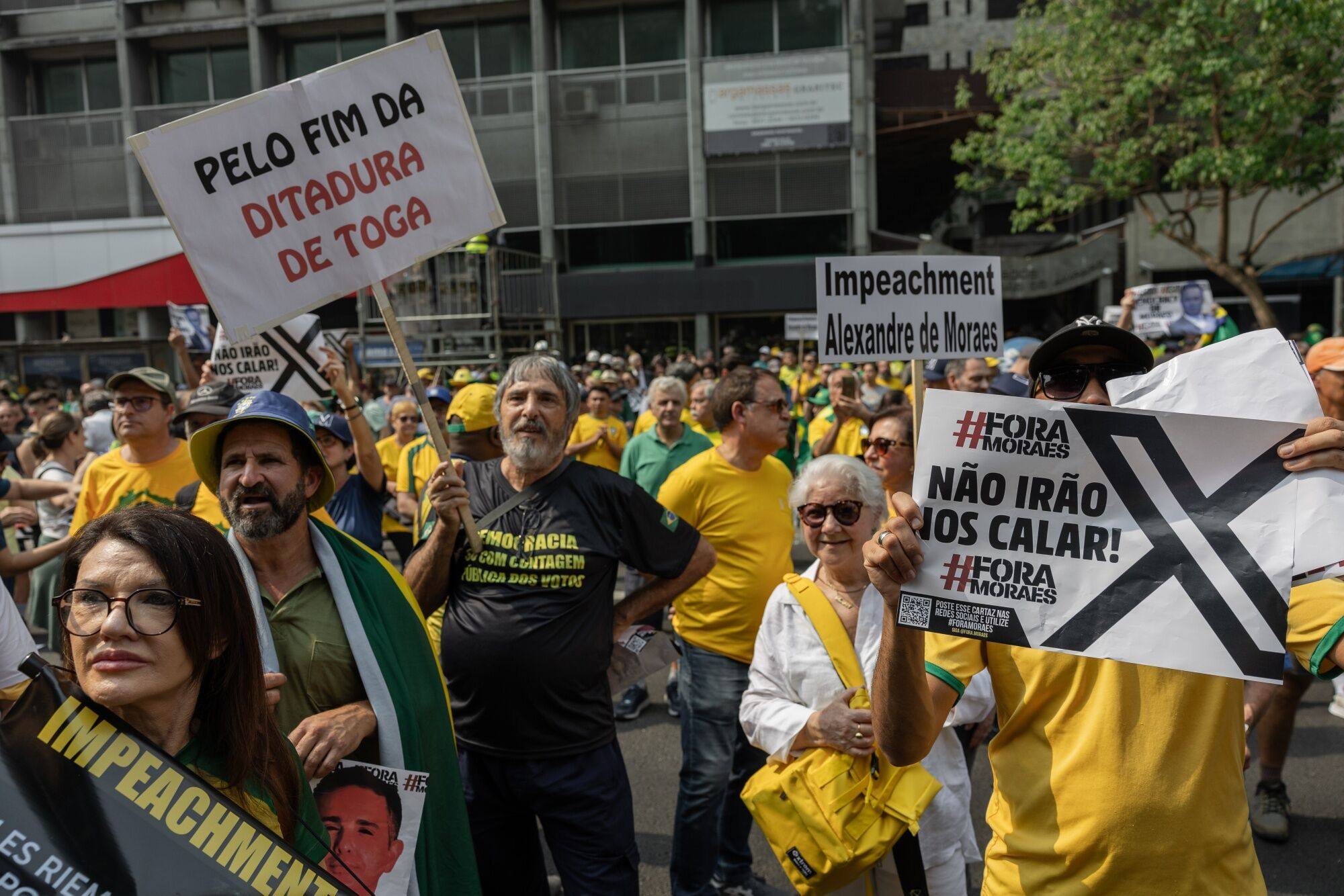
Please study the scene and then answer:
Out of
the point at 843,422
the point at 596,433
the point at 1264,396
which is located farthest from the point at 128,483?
the point at 843,422

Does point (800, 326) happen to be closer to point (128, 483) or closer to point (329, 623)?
point (128, 483)

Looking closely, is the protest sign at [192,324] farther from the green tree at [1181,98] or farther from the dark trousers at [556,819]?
the green tree at [1181,98]

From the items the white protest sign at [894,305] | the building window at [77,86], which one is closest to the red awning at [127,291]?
the building window at [77,86]

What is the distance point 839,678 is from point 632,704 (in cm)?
330

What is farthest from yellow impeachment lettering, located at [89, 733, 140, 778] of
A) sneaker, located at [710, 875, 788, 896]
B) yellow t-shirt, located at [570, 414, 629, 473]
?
yellow t-shirt, located at [570, 414, 629, 473]

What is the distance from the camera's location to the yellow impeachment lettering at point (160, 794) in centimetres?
150

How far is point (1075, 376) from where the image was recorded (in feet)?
7.04

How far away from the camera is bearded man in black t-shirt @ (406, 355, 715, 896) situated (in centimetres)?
312

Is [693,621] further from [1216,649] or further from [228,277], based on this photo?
[1216,649]

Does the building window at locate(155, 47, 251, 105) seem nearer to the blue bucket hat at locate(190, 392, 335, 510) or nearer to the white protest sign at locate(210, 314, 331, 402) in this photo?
the white protest sign at locate(210, 314, 331, 402)

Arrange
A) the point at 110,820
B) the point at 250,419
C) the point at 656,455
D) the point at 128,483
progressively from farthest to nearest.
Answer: the point at 656,455 < the point at 128,483 < the point at 250,419 < the point at 110,820

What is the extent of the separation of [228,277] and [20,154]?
116ft

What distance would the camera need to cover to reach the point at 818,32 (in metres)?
27.3

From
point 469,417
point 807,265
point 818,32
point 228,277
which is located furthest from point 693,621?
point 818,32
